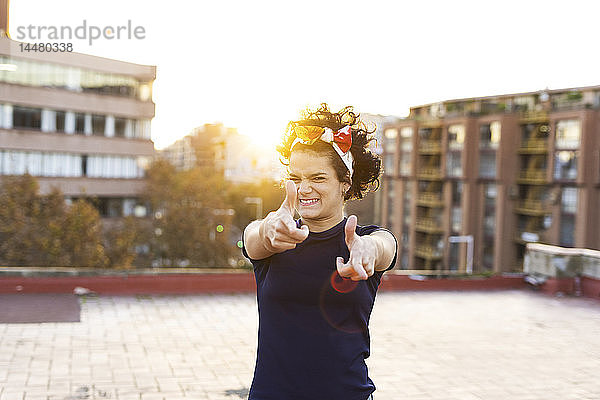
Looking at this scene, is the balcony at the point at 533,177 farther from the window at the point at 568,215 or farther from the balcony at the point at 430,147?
the balcony at the point at 430,147

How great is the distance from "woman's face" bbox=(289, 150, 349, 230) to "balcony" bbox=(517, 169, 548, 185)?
4705cm

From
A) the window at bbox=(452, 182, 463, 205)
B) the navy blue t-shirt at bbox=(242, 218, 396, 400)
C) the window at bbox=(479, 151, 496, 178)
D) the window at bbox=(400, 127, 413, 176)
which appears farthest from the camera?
the window at bbox=(400, 127, 413, 176)

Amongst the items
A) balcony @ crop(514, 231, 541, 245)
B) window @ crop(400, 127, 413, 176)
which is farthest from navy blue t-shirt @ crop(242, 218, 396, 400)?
window @ crop(400, 127, 413, 176)

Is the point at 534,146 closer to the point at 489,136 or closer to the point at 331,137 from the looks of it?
the point at 489,136

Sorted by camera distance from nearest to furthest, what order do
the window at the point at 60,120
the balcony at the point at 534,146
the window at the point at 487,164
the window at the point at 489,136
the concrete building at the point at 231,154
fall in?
the window at the point at 60,120 → the balcony at the point at 534,146 → the window at the point at 489,136 → the window at the point at 487,164 → the concrete building at the point at 231,154

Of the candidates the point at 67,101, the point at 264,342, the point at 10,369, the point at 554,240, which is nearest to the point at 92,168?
the point at 67,101

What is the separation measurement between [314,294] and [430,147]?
5450 centimetres

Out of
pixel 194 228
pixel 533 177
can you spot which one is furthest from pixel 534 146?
pixel 194 228

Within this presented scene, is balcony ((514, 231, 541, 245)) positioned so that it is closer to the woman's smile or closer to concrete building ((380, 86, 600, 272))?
concrete building ((380, 86, 600, 272))

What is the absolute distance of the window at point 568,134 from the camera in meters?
42.9

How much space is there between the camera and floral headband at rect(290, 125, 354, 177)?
2.76m

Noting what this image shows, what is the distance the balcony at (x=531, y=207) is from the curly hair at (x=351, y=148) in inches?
1846

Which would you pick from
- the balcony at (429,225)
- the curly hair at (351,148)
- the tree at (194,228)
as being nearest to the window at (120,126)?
the tree at (194,228)

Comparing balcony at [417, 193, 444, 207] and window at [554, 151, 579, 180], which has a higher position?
window at [554, 151, 579, 180]
